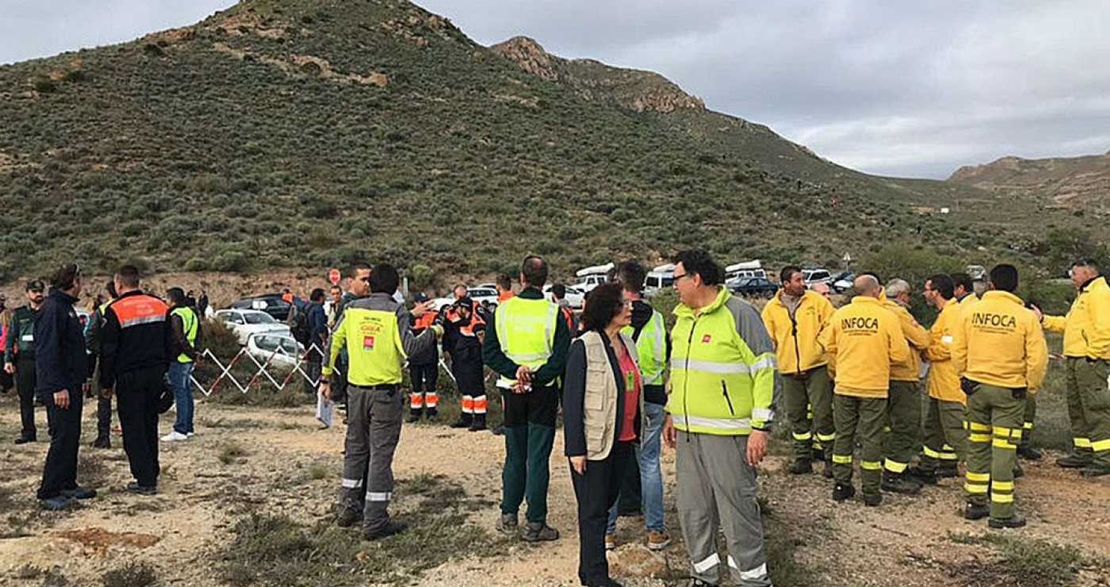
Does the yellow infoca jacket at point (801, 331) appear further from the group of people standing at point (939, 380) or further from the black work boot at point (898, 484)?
the black work boot at point (898, 484)

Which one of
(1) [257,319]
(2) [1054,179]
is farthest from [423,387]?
(2) [1054,179]

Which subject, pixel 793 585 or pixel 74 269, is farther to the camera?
pixel 74 269

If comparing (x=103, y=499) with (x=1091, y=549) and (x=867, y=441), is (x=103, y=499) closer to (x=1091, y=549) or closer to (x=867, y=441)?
(x=867, y=441)

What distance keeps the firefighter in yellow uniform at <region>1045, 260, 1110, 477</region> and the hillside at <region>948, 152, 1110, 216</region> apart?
7439 cm

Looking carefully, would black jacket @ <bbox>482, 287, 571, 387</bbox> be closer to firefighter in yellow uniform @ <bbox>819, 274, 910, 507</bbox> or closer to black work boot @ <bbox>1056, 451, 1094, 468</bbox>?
firefighter in yellow uniform @ <bbox>819, 274, 910, 507</bbox>

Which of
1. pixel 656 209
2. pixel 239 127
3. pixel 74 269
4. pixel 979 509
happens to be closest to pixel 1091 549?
pixel 979 509

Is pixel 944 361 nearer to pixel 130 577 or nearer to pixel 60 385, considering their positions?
pixel 130 577

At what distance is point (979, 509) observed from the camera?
5.82 meters

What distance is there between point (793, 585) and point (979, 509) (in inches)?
84.9

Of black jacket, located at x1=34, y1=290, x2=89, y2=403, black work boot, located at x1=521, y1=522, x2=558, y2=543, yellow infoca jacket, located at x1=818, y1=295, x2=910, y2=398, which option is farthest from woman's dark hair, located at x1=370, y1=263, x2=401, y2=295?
yellow infoca jacket, located at x1=818, y1=295, x2=910, y2=398

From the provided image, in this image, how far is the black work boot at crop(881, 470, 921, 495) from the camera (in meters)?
6.45

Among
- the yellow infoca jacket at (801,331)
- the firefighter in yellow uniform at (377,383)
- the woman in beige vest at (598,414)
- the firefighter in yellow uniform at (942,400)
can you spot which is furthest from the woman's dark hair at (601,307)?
the firefighter in yellow uniform at (942,400)

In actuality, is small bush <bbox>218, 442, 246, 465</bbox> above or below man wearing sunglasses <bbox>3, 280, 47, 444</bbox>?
below

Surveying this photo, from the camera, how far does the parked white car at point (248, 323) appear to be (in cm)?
1647
